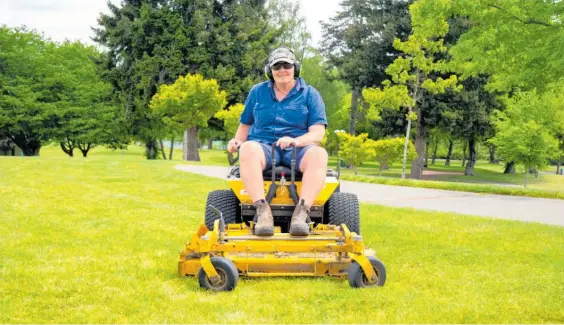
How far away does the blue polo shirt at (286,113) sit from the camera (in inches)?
189

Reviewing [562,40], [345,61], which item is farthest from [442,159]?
A: [562,40]

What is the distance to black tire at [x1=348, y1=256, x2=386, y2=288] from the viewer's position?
12.9 feet

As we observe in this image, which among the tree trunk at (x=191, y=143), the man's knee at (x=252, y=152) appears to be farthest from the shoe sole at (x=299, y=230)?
the tree trunk at (x=191, y=143)

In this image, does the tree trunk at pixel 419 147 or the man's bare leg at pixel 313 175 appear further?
the tree trunk at pixel 419 147

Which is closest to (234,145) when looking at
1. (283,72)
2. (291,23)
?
(283,72)

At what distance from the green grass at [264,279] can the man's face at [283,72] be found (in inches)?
66.7

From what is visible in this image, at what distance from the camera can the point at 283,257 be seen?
3.93 metres

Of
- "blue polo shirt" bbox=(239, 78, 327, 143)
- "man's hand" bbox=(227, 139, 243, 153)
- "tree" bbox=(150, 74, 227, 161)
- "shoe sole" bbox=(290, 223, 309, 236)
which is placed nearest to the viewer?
"shoe sole" bbox=(290, 223, 309, 236)

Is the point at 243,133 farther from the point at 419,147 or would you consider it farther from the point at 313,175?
the point at 419,147

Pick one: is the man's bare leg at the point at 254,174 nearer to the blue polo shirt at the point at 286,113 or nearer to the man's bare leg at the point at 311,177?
the man's bare leg at the point at 311,177

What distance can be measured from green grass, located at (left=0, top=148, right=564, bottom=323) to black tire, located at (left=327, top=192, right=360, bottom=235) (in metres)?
0.51

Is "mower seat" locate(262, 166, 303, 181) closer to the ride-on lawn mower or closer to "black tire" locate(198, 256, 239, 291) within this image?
the ride-on lawn mower

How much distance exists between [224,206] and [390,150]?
22.2 m

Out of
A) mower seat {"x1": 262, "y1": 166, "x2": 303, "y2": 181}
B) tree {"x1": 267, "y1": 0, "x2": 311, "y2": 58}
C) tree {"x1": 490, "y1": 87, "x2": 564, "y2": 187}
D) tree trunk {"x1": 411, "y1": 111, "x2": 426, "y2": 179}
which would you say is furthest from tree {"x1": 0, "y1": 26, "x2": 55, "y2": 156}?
mower seat {"x1": 262, "y1": 166, "x2": 303, "y2": 181}
